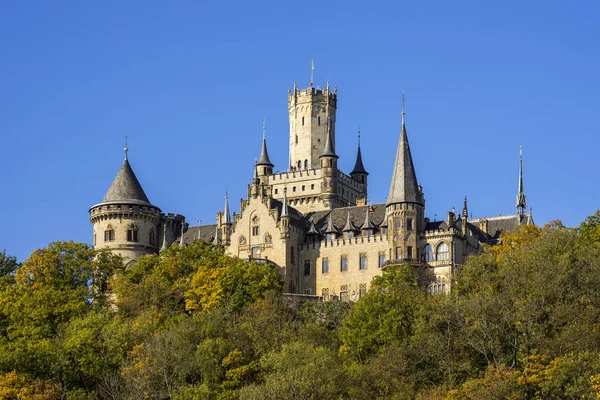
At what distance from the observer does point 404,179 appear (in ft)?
492

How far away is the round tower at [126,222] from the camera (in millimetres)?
158750

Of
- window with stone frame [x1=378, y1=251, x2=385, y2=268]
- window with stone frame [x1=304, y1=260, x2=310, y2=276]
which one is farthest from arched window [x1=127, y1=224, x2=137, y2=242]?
window with stone frame [x1=378, y1=251, x2=385, y2=268]

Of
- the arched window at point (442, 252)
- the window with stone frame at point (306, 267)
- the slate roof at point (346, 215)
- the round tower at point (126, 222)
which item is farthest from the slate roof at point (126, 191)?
the arched window at point (442, 252)

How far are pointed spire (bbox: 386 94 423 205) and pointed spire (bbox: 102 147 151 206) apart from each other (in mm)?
27467

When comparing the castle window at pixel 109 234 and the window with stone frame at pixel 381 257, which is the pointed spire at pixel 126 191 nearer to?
the castle window at pixel 109 234

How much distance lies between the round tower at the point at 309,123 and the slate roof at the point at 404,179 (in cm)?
2535

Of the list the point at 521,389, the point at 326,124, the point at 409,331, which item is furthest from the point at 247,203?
the point at 521,389

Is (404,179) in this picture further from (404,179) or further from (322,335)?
(322,335)

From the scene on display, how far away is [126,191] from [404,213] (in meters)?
31.0

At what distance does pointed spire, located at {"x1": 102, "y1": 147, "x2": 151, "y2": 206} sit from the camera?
161 meters

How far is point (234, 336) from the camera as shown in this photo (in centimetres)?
12112

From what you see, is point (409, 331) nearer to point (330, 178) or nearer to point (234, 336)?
point (234, 336)

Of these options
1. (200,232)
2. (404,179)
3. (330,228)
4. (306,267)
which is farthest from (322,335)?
(200,232)

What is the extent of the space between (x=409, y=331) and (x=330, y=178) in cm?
5248
